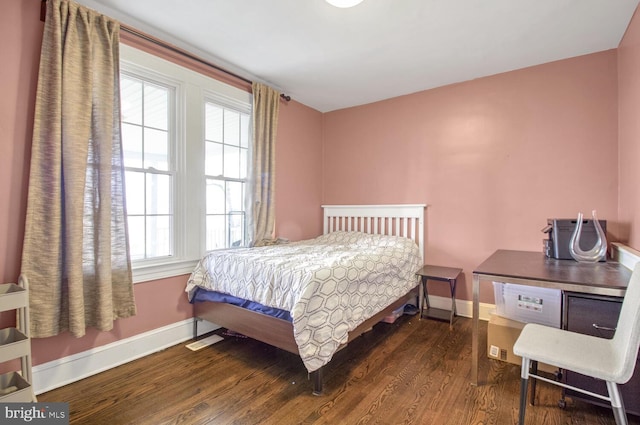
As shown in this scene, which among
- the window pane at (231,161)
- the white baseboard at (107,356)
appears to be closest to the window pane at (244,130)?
the window pane at (231,161)

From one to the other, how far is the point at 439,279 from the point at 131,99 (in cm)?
304

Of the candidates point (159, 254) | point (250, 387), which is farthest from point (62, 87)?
point (250, 387)

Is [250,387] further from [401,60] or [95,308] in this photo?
[401,60]

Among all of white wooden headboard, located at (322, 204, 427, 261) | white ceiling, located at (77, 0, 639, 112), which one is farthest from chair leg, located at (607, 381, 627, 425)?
white ceiling, located at (77, 0, 639, 112)

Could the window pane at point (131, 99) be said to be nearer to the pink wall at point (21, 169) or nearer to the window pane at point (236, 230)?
the pink wall at point (21, 169)

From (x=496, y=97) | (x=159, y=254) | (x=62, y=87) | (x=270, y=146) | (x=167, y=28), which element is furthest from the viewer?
(x=270, y=146)

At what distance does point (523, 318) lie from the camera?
2.18 meters

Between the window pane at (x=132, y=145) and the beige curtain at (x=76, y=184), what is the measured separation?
0.19 meters

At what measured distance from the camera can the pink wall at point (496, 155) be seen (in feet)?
8.45

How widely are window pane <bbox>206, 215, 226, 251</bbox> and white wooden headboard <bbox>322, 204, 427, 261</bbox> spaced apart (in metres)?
1.55

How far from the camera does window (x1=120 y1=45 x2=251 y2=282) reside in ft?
Result: 7.68

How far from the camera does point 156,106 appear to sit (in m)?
2.48

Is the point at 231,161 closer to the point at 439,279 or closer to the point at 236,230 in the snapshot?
the point at 236,230

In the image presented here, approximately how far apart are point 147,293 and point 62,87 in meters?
1.50
